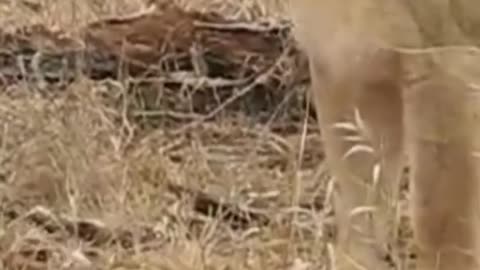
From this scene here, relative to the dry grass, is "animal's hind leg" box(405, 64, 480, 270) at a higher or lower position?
higher

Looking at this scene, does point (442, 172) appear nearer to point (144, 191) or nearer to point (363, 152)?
point (363, 152)

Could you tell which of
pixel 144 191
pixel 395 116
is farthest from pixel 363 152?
pixel 144 191

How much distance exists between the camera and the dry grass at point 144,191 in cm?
201

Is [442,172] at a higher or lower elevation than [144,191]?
higher

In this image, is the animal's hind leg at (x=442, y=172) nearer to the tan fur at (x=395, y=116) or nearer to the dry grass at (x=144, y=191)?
the tan fur at (x=395, y=116)

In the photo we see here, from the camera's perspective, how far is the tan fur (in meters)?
1.63

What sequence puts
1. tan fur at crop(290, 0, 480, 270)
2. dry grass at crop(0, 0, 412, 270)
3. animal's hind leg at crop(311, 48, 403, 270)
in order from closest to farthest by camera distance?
tan fur at crop(290, 0, 480, 270)
animal's hind leg at crop(311, 48, 403, 270)
dry grass at crop(0, 0, 412, 270)

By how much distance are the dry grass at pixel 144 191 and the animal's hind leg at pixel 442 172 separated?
17cm

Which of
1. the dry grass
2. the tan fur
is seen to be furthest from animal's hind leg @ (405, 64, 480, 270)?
the dry grass

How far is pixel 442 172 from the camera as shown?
69.2 inches

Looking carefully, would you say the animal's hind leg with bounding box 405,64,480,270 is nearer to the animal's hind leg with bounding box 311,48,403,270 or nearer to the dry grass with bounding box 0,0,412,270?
the animal's hind leg with bounding box 311,48,403,270

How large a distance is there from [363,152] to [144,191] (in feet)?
1.51

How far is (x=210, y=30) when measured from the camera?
253cm

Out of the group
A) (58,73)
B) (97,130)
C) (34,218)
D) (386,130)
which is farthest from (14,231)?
(386,130)
